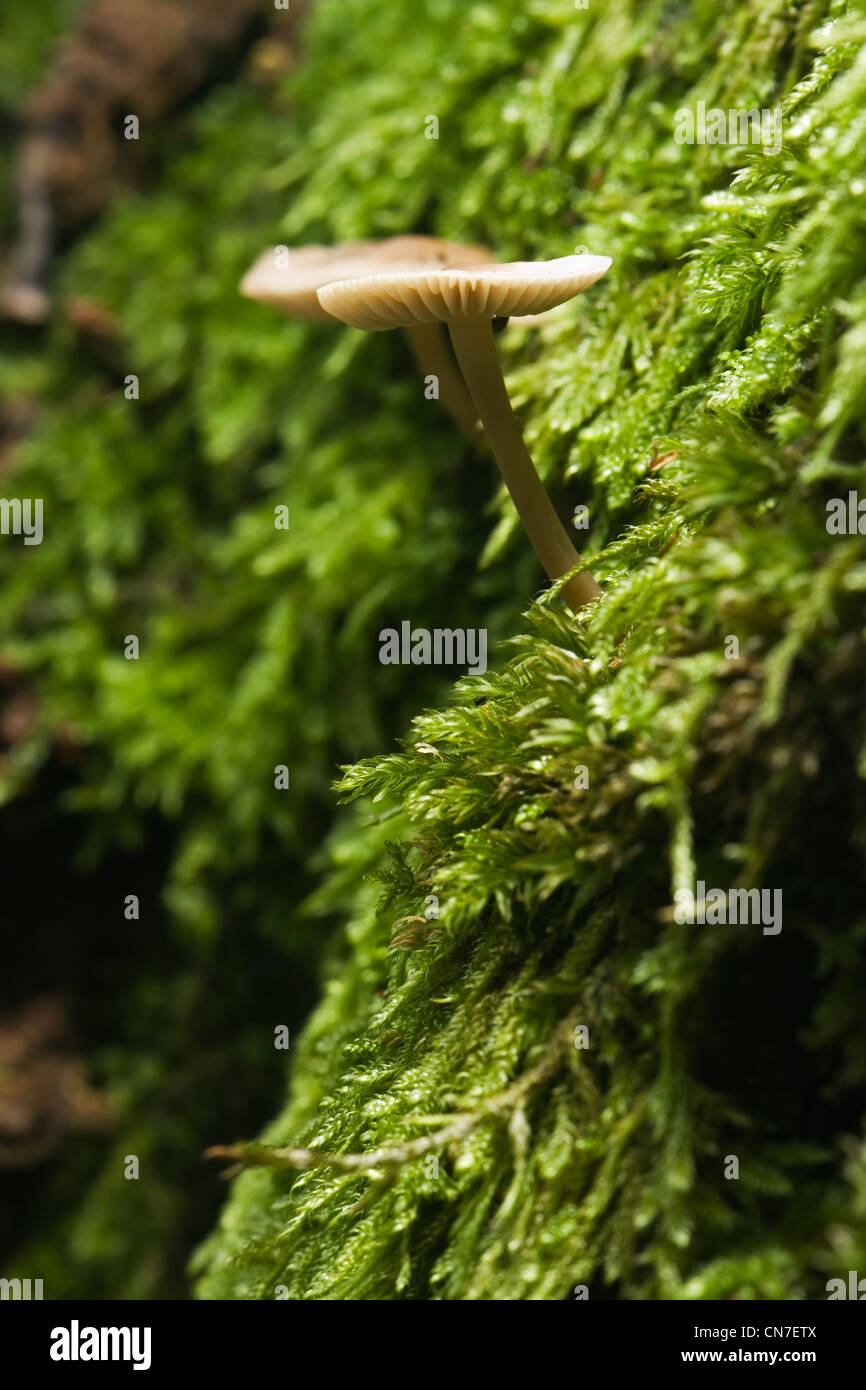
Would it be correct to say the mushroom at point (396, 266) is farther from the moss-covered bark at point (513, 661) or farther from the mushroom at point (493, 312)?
the mushroom at point (493, 312)

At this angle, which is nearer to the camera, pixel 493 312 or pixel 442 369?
pixel 493 312

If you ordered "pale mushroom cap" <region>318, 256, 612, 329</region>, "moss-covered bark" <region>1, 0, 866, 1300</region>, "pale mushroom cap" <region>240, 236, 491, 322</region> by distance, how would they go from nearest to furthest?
"moss-covered bark" <region>1, 0, 866, 1300</region> < "pale mushroom cap" <region>318, 256, 612, 329</region> < "pale mushroom cap" <region>240, 236, 491, 322</region>

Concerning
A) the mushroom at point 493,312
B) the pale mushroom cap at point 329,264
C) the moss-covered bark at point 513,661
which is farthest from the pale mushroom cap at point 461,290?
the pale mushroom cap at point 329,264

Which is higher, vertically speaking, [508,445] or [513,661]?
[508,445]

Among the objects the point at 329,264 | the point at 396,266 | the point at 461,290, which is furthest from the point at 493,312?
the point at 329,264

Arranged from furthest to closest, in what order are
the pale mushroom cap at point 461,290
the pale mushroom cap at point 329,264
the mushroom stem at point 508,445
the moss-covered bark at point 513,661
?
1. the pale mushroom cap at point 329,264
2. the mushroom stem at point 508,445
3. the pale mushroom cap at point 461,290
4. the moss-covered bark at point 513,661

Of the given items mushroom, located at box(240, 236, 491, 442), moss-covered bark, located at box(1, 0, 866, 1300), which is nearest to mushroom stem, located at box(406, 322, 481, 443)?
mushroom, located at box(240, 236, 491, 442)

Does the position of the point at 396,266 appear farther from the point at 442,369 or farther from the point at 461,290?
the point at 461,290

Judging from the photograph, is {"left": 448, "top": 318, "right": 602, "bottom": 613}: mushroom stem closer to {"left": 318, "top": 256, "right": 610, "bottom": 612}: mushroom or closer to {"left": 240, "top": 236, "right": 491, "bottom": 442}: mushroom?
{"left": 318, "top": 256, "right": 610, "bottom": 612}: mushroom

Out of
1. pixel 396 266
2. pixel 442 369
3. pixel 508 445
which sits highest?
pixel 396 266
